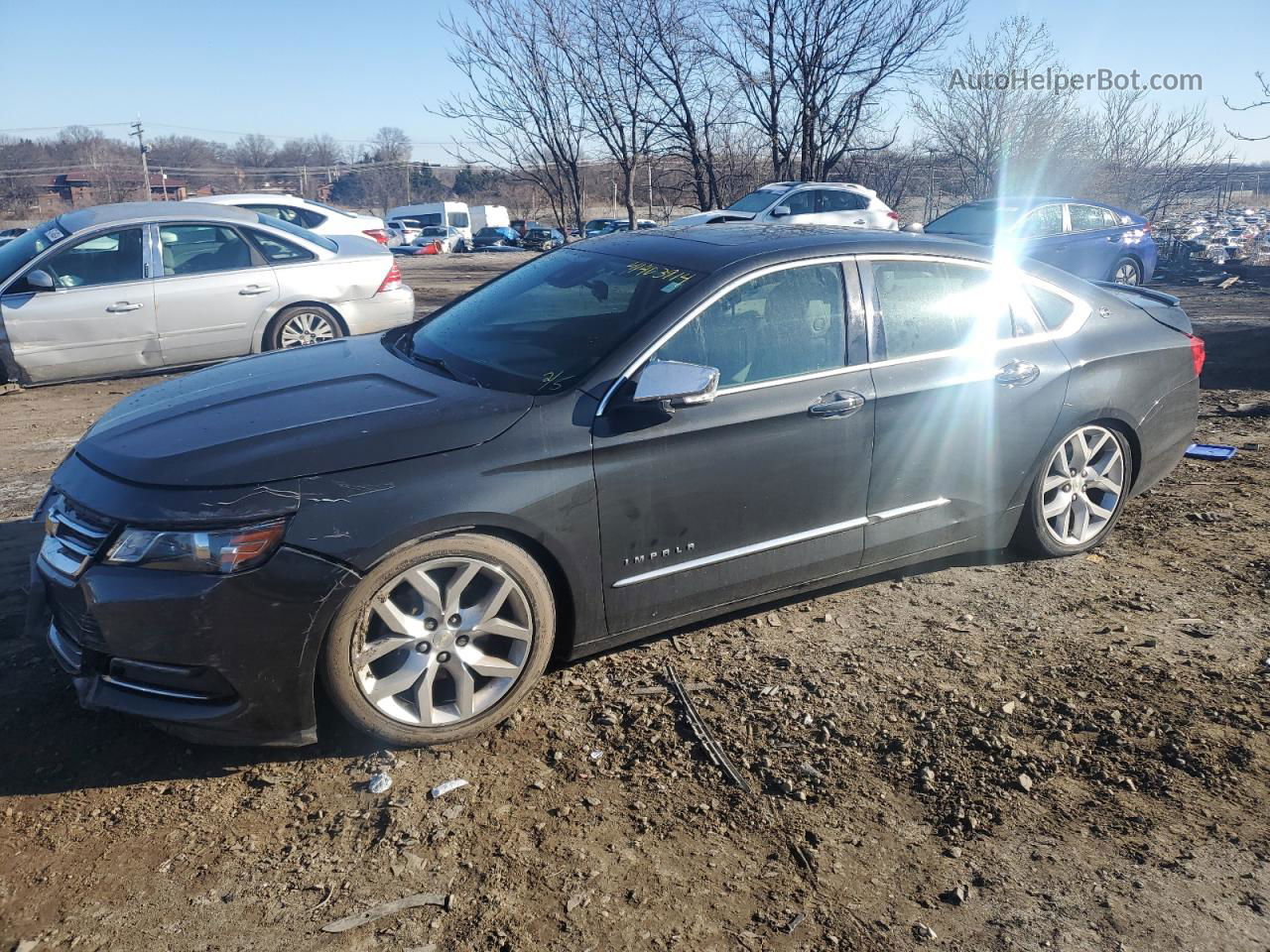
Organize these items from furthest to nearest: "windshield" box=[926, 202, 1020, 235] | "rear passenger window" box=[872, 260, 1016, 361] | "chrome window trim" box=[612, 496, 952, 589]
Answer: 1. "windshield" box=[926, 202, 1020, 235]
2. "rear passenger window" box=[872, 260, 1016, 361]
3. "chrome window trim" box=[612, 496, 952, 589]

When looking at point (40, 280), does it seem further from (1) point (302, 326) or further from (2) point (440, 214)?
(2) point (440, 214)

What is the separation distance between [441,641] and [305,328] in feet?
21.7

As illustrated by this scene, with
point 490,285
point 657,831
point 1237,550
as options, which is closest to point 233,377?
point 490,285

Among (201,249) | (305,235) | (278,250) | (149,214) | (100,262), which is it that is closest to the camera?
(100,262)

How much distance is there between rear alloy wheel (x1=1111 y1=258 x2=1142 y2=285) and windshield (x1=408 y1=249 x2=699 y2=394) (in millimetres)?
13253

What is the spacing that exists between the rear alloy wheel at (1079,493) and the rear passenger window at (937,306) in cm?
66

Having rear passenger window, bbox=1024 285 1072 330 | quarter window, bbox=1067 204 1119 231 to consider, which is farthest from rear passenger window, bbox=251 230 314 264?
quarter window, bbox=1067 204 1119 231

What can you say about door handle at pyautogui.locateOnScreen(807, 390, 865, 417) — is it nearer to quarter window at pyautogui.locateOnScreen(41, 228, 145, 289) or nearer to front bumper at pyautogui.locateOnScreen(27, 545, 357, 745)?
front bumper at pyautogui.locateOnScreen(27, 545, 357, 745)

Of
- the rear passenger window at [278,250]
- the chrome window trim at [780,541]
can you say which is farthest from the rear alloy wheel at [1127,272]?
the chrome window trim at [780,541]

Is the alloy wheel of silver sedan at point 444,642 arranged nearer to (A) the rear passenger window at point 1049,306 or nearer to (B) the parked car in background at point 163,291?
(A) the rear passenger window at point 1049,306

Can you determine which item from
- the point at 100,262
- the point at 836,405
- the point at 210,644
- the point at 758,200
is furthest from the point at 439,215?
the point at 210,644

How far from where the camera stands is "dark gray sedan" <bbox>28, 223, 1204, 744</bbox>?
9.80 ft

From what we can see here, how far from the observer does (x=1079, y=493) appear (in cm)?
476

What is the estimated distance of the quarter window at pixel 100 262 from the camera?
8.34 m
